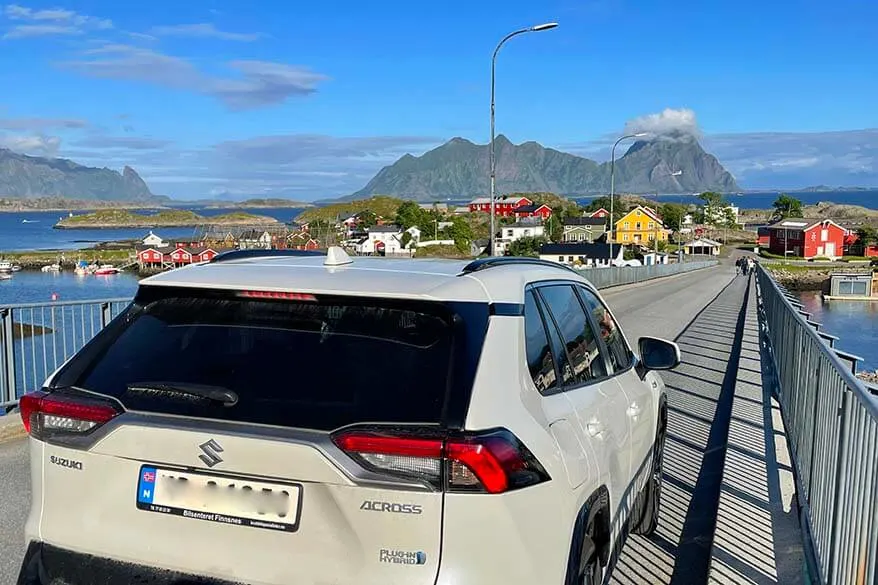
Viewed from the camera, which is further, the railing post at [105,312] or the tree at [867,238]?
the tree at [867,238]

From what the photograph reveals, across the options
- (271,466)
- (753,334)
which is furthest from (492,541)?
(753,334)

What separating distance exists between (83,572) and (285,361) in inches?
37.8

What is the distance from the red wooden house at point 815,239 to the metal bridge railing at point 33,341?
464 ft

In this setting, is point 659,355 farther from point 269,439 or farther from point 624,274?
point 624,274

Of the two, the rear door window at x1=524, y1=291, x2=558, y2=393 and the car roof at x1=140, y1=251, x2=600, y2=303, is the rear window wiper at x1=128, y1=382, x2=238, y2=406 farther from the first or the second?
the rear door window at x1=524, y1=291, x2=558, y2=393

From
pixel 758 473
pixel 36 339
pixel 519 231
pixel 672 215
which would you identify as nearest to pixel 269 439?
pixel 758 473

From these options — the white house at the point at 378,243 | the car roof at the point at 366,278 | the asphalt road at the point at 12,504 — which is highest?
the car roof at the point at 366,278

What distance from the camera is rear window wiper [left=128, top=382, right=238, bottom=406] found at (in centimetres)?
262

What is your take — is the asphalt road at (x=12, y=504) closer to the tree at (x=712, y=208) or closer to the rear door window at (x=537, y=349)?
the rear door window at (x=537, y=349)

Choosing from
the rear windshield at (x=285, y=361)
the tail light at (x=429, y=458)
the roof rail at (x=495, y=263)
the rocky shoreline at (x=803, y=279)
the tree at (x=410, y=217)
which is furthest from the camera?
the tree at (x=410, y=217)

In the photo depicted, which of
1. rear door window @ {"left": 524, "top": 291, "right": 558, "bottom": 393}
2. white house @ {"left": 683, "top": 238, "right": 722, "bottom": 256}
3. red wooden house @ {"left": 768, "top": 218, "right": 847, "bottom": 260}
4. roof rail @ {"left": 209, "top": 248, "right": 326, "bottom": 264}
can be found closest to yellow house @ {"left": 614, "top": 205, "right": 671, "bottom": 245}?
white house @ {"left": 683, "top": 238, "right": 722, "bottom": 256}

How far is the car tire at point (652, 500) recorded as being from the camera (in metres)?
5.05

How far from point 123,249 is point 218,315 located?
303 feet

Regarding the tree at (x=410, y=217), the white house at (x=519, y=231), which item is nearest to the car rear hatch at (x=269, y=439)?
the tree at (x=410, y=217)
